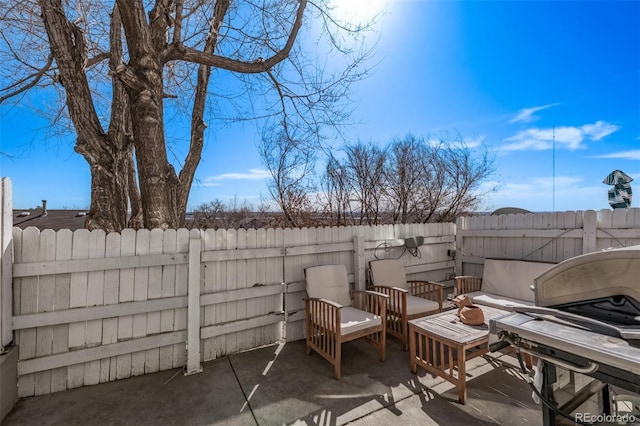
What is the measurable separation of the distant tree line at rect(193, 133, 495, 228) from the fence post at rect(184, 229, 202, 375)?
11.9 ft

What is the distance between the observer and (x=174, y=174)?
494 cm

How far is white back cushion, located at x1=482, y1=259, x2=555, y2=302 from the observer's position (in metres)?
3.95

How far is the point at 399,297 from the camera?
3.68m

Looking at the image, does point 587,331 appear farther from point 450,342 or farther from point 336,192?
point 336,192

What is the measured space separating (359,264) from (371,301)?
0.70 m

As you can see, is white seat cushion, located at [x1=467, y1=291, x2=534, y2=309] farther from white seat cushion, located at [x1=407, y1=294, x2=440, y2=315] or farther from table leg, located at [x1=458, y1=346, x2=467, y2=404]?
table leg, located at [x1=458, y1=346, x2=467, y2=404]

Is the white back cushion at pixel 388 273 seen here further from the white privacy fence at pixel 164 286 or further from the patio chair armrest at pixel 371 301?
the patio chair armrest at pixel 371 301

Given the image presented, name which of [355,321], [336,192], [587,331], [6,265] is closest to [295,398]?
[355,321]

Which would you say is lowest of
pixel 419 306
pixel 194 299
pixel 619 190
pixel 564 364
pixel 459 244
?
pixel 419 306

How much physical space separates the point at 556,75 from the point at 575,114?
1416mm

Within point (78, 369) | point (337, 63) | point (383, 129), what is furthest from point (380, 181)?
point (78, 369)

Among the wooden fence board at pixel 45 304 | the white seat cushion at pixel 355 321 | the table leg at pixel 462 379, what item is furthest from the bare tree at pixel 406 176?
the wooden fence board at pixel 45 304

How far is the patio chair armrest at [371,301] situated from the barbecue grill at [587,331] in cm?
178

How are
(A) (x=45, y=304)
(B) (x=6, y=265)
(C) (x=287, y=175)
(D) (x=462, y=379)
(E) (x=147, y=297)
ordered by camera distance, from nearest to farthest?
(B) (x=6, y=265) < (D) (x=462, y=379) < (A) (x=45, y=304) < (E) (x=147, y=297) < (C) (x=287, y=175)
